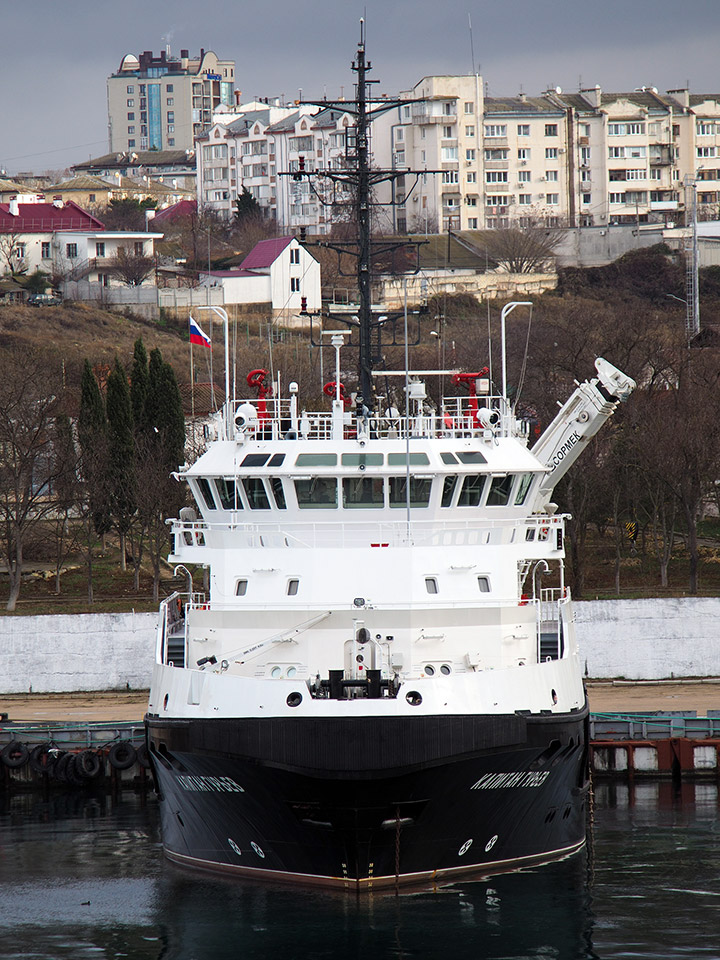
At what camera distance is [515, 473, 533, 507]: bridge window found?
29.0 meters

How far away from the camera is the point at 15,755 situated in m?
38.9

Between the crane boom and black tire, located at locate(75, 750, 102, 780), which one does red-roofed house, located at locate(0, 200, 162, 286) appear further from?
black tire, located at locate(75, 750, 102, 780)

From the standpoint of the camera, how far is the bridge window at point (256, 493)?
2839cm

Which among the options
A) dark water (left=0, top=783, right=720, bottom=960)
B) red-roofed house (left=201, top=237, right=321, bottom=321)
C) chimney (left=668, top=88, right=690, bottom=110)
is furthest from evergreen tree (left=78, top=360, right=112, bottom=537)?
chimney (left=668, top=88, right=690, bottom=110)

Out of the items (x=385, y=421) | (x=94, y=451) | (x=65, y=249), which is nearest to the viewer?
(x=385, y=421)

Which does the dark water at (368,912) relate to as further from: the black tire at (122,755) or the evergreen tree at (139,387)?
the evergreen tree at (139,387)

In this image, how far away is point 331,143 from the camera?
129875 mm

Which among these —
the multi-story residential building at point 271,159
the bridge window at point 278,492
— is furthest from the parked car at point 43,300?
the bridge window at point 278,492

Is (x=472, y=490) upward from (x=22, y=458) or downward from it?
upward

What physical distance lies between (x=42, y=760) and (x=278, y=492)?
14.4m

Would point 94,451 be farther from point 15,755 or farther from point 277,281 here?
point 277,281

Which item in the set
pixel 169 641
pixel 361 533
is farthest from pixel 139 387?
pixel 361 533

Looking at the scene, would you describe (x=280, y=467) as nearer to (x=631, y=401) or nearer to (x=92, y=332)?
(x=631, y=401)

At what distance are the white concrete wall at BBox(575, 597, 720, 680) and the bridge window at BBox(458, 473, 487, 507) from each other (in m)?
17.9
